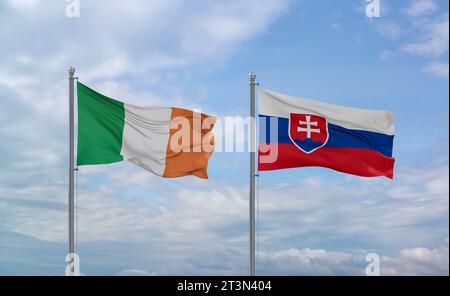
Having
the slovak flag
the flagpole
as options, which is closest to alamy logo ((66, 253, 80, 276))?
the flagpole

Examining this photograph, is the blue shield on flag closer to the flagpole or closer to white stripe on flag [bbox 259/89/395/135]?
white stripe on flag [bbox 259/89/395/135]

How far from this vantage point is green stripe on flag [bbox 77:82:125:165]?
19750mm

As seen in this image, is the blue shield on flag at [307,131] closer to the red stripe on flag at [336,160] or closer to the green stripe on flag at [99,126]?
the red stripe on flag at [336,160]

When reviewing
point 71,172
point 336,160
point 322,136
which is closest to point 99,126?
point 71,172

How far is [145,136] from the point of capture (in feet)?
66.1

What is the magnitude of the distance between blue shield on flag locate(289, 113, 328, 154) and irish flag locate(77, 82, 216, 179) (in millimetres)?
2495

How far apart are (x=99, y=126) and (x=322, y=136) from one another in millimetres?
6660

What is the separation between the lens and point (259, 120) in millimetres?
20172

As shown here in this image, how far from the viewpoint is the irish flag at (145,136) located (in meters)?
19.8

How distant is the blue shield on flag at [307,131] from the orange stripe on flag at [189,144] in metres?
2.43

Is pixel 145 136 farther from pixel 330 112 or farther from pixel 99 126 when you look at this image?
pixel 330 112

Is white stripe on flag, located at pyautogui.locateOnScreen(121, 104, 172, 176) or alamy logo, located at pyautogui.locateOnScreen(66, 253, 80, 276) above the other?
white stripe on flag, located at pyautogui.locateOnScreen(121, 104, 172, 176)
